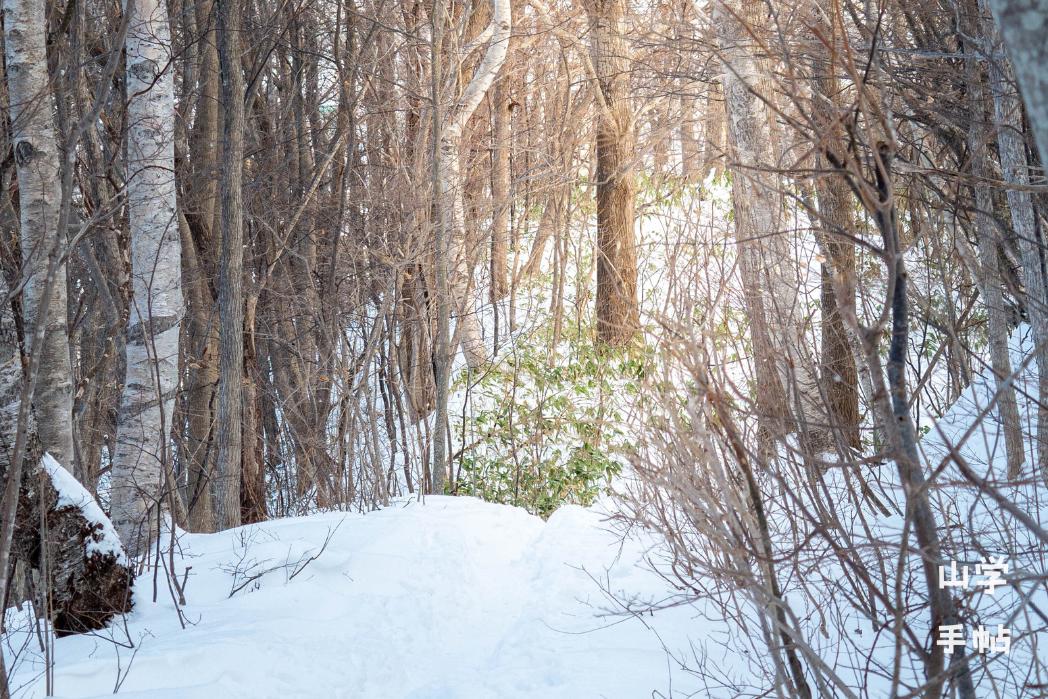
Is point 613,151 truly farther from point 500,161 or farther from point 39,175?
point 39,175

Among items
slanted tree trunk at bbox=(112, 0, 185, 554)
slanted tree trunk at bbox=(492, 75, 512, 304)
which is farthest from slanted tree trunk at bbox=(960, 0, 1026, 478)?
slanted tree trunk at bbox=(492, 75, 512, 304)

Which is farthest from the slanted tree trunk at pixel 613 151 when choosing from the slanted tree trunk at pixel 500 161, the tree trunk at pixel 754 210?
the tree trunk at pixel 754 210

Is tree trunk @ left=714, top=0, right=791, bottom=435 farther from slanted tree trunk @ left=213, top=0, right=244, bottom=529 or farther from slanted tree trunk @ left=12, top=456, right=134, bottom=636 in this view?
slanted tree trunk @ left=213, top=0, right=244, bottom=529

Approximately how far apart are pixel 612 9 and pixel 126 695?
989 centimetres

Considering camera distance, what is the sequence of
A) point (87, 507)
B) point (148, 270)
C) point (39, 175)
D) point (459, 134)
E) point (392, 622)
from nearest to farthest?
point (87, 507), point (392, 622), point (39, 175), point (148, 270), point (459, 134)

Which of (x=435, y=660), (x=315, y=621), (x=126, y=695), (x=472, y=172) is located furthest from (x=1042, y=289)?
(x=472, y=172)

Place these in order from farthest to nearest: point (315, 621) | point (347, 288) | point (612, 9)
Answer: point (612, 9)
point (347, 288)
point (315, 621)

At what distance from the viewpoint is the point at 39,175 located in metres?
5.75

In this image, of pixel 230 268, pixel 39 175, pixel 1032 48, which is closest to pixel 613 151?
pixel 230 268

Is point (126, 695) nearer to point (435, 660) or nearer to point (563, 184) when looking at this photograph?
point (435, 660)

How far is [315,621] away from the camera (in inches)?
193

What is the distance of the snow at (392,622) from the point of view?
4102 mm

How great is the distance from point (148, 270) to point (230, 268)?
0.65 m

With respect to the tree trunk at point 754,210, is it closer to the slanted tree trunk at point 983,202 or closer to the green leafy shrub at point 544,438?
the slanted tree trunk at point 983,202
